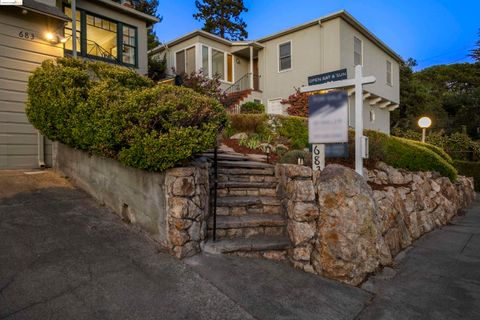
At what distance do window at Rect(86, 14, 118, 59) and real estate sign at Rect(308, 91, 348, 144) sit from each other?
9.62 metres

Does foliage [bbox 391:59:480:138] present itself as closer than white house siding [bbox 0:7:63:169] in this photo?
No

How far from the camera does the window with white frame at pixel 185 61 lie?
54.6ft

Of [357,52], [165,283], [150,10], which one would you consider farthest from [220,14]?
[165,283]

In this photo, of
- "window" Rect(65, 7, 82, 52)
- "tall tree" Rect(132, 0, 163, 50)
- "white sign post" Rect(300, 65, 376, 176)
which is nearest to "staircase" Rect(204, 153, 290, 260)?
"white sign post" Rect(300, 65, 376, 176)

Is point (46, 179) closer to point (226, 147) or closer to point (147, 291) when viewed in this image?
point (226, 147)

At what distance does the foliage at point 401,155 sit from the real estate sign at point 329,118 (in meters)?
3.29

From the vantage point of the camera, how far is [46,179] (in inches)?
264

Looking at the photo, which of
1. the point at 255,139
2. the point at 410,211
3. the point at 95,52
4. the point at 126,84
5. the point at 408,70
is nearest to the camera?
the point at 410,211

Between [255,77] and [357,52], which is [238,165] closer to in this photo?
[357,52]

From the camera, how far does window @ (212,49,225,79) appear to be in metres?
17.2

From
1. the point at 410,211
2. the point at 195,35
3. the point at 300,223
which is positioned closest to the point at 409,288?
the point at 300,223

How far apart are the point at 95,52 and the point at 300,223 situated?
36.0ft

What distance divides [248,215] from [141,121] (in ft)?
6.90

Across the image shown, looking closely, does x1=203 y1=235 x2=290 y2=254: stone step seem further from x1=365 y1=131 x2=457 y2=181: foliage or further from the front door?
the front door
